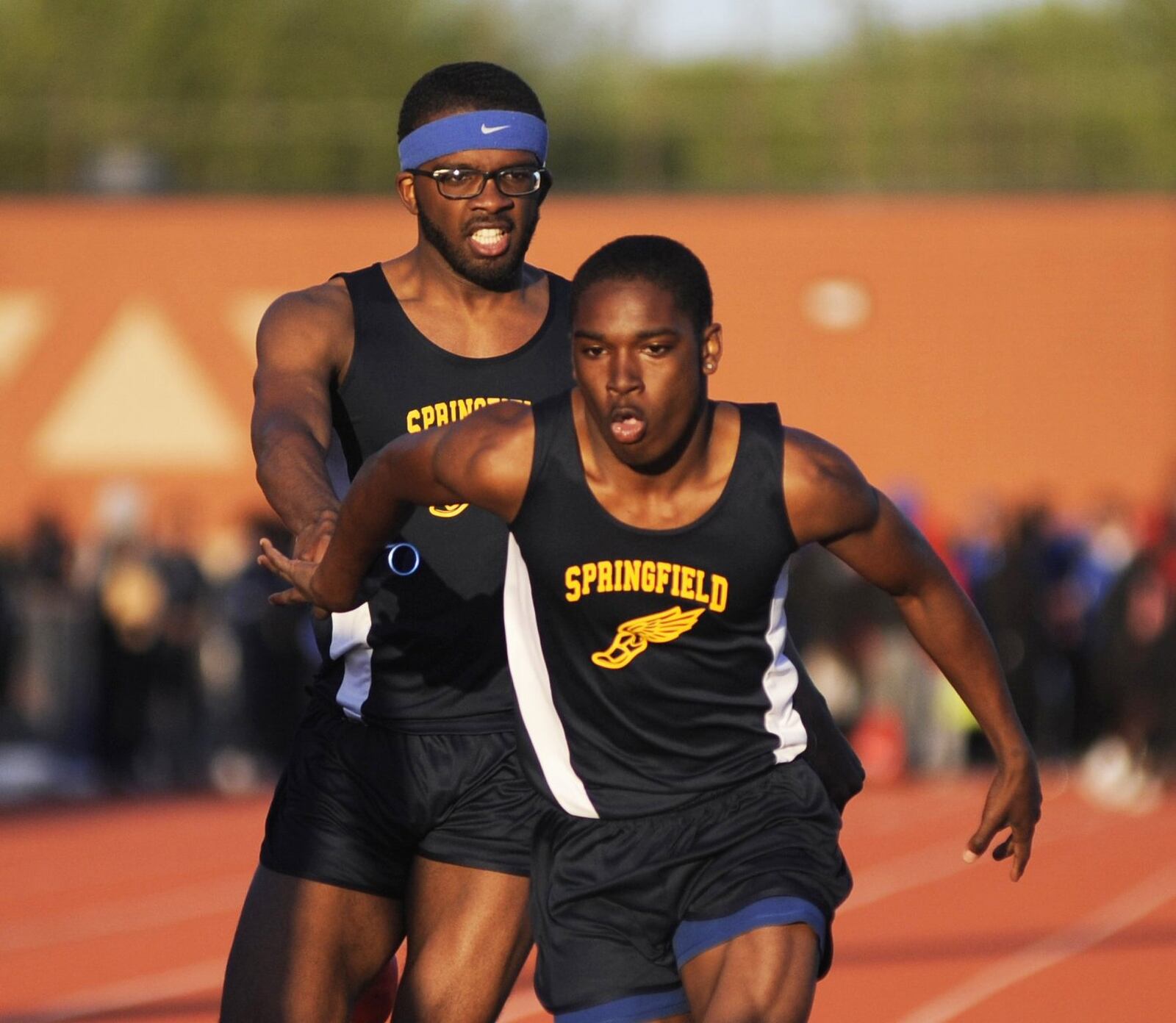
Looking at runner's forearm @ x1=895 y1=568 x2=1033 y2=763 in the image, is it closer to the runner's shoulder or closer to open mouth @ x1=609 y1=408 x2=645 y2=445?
open mouth @ x1=609 y1=408 x2=645 y2=445

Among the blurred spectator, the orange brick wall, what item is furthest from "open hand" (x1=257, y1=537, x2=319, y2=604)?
the orange brick wall

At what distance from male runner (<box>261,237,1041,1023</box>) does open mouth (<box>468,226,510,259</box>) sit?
2.15ft

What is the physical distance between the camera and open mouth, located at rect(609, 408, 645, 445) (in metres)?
4.08

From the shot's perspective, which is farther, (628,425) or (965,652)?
(965,652)

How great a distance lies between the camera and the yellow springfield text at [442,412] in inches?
191

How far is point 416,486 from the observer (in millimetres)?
4281

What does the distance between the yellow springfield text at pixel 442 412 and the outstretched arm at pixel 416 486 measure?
45cm

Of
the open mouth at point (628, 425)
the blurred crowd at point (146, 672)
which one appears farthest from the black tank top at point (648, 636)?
the blurred crowd at point (146, 672)

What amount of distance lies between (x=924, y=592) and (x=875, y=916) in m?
6.84

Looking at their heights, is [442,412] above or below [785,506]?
above

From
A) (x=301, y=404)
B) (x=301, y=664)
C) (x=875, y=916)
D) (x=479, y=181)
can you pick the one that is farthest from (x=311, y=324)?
(x=301, y=664)

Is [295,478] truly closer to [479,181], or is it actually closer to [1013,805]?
[479,181]

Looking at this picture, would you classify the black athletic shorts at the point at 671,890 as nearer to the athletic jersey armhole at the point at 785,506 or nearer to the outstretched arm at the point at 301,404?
the athletic jersey armhole at the point at 785,506

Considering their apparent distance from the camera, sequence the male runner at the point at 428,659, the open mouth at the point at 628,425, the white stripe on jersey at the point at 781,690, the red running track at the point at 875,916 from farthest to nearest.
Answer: the red running track at the point at 875,916, the male runner at the point at 428,659, the white stripe on jersey at the point at 781,690, the open mouth at the point at 628,425
